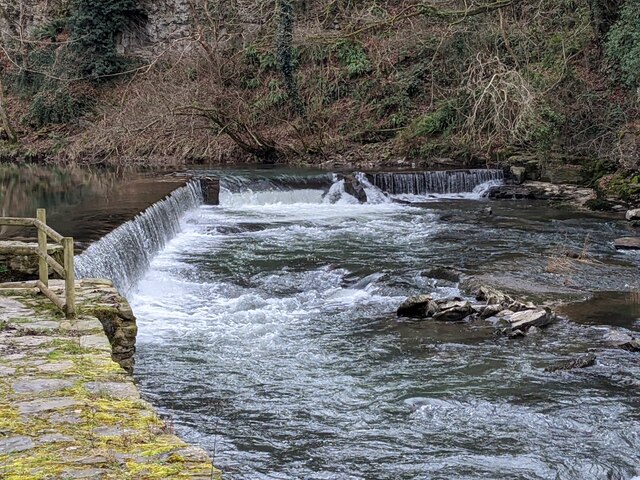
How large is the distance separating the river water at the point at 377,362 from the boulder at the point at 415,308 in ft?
0.69

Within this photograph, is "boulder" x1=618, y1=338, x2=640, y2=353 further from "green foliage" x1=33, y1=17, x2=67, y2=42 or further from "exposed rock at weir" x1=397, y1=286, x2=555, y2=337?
"green foliage" x1=33, y1=17, x2=67, y2=42

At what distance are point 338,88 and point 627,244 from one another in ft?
52.4

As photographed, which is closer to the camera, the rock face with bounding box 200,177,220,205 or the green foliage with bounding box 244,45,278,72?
the rock face with bounding box 200,177,220,205

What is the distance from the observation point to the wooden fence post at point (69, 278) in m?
6.50

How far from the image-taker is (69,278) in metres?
6.50

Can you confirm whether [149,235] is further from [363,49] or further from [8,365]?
[363,49]

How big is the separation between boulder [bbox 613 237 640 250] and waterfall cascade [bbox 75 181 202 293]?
27.9 feet

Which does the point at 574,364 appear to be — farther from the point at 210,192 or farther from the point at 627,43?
the point at 627,43

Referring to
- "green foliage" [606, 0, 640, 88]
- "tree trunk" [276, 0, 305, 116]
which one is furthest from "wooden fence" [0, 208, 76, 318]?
"tree trunk" [276, 0, 305, 116]

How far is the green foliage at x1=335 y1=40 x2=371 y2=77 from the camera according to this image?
28.3 meters

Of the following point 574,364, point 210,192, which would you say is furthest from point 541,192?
point 574,364

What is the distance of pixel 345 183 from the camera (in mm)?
21484

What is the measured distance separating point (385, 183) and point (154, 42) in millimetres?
17146

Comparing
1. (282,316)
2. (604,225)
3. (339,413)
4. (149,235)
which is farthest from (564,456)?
(604,225)
